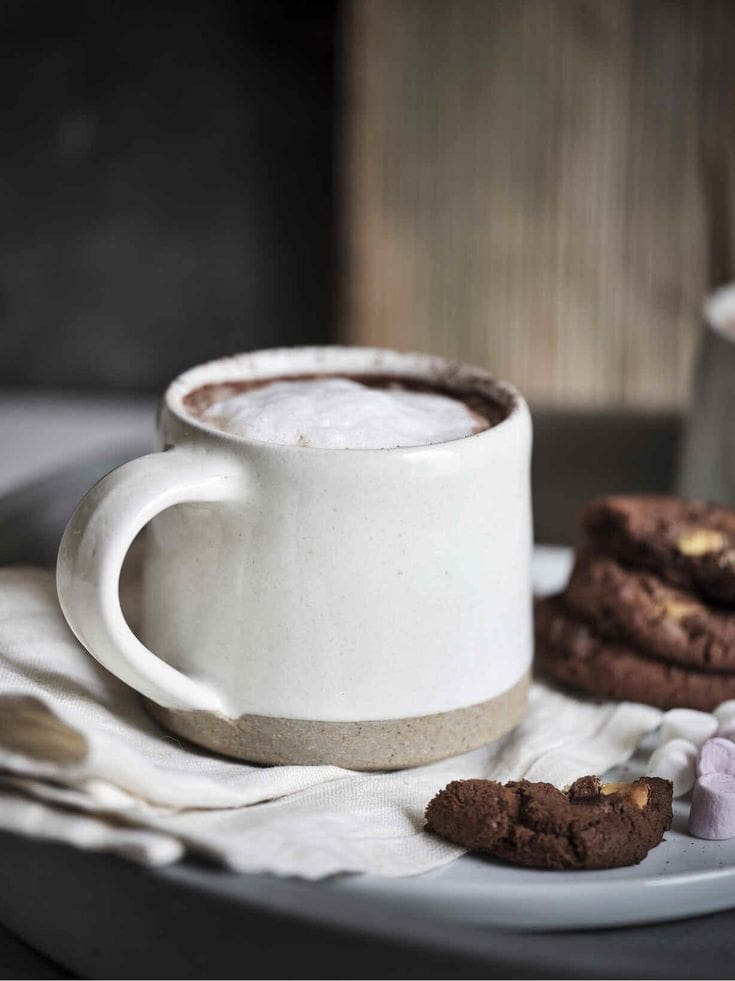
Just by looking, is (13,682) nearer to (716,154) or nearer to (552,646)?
(552,646)

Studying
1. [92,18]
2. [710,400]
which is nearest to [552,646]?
[710,400]

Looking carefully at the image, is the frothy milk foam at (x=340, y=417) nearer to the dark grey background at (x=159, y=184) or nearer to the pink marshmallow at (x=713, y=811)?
the pink marshmallow at (x=713, y=811)

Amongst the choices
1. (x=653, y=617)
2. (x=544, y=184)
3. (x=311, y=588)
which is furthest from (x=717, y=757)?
(x=544, y=184)

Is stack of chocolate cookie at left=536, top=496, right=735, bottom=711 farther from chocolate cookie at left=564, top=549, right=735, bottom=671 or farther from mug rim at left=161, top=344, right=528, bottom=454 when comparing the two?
mug rim at left=161, top=344, right=528, bottom=454

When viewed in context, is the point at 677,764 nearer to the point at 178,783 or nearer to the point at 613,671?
the point at 613,671

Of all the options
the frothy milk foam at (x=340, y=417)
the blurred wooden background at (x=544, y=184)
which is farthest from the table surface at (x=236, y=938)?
the blurred wooden background at (x=544, y=184)

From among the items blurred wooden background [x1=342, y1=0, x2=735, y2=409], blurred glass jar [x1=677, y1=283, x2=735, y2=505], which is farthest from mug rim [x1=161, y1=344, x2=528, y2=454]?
blurred wooden background [x1=342, y1=0, x2=735, y2=409]

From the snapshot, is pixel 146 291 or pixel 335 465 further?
pixel 146 291
